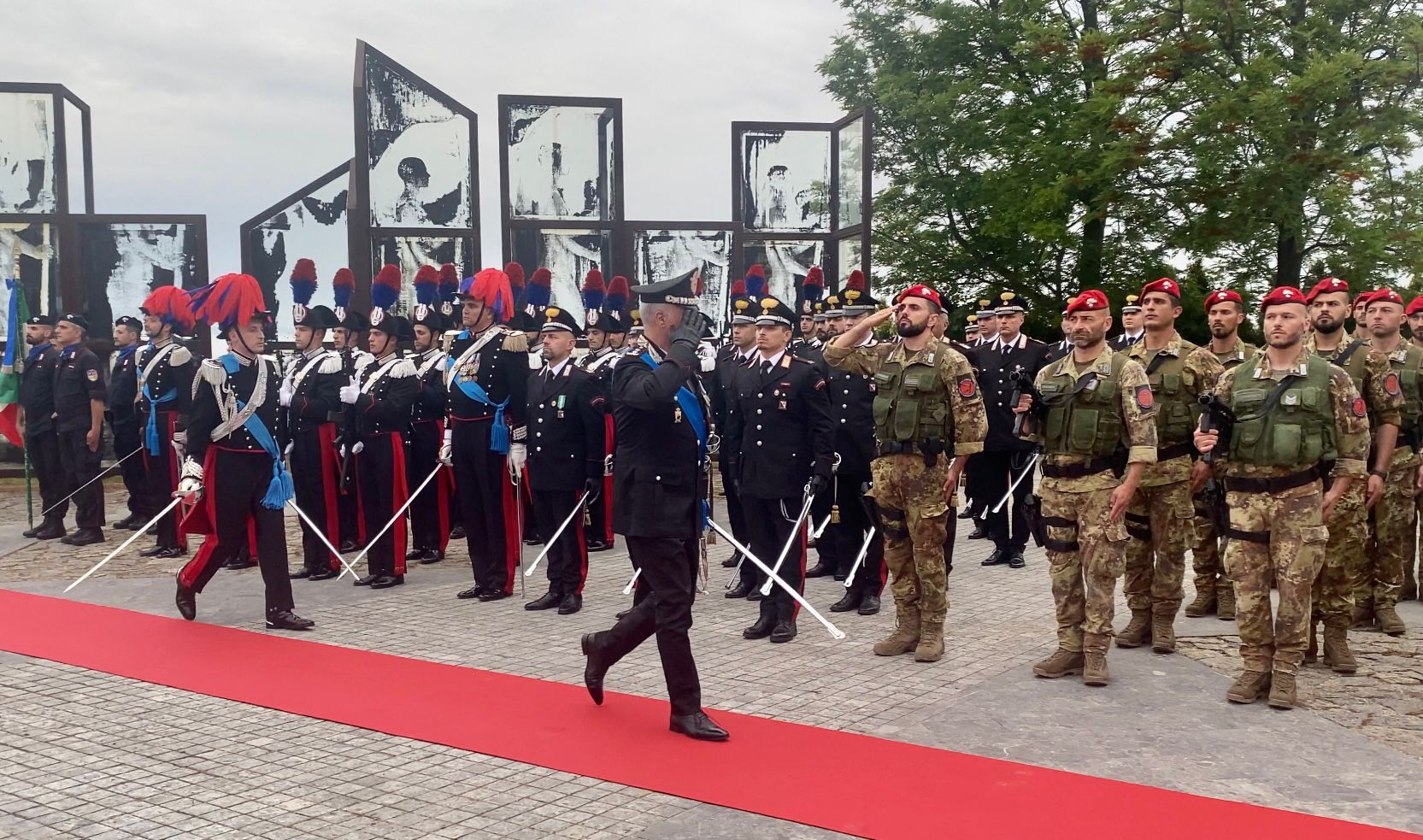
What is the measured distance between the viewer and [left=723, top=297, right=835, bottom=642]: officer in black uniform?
307 inches

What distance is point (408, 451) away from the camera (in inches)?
415

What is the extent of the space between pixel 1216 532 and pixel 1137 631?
4.00 ft

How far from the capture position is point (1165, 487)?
730 cm

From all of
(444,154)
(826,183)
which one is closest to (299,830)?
(444,154)

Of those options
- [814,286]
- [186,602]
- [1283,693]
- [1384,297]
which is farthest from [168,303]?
[1384,297]

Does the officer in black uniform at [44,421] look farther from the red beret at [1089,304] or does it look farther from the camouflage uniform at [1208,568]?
the camouflage uniform at [1208,568]

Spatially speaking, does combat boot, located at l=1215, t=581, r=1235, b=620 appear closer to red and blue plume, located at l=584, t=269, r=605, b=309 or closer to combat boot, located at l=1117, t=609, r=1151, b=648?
combat boot, located at l=1117, t=609, r=1151, b=648

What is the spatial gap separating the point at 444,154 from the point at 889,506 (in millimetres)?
9979

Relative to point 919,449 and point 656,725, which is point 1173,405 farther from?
point 656,725

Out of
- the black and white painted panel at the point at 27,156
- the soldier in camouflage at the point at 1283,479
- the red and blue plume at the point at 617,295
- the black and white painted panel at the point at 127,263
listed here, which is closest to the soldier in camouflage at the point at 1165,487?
the soldier in camouflage at the point at 1283,479

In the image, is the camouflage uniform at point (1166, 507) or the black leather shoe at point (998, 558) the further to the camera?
the black leather shoe at point (998, 558)

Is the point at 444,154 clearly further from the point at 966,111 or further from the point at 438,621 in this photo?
the point at 966,111

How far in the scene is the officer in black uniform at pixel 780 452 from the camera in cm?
780

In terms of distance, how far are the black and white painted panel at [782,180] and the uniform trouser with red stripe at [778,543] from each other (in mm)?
9323
